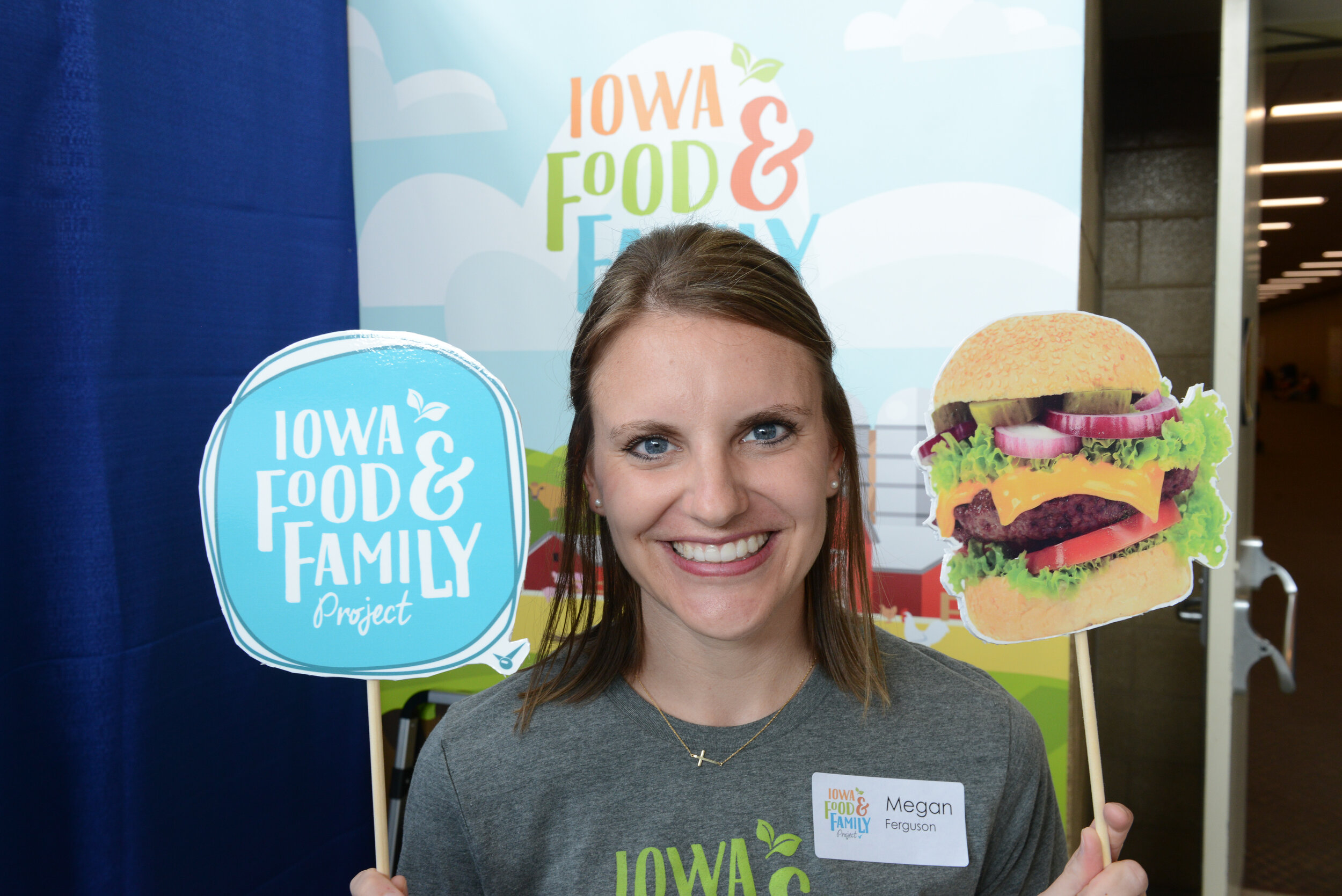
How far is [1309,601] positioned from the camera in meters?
6.05

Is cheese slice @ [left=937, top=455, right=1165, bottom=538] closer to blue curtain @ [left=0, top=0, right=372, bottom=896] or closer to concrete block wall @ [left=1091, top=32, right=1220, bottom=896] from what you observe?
blue curtain @ [left=0, top=0, right=372, bottom=896]

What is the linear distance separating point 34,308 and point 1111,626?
9.33ft

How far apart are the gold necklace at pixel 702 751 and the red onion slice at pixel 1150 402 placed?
0.44 meters

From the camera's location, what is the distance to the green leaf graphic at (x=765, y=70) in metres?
1.79

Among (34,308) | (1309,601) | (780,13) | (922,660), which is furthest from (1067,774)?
(1309,601)

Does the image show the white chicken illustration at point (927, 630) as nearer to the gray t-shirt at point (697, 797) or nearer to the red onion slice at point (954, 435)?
the gray t-shirt at point (697, 797)

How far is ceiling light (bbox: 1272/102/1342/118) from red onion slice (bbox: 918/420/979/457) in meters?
3.67

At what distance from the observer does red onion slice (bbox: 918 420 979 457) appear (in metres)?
0.96

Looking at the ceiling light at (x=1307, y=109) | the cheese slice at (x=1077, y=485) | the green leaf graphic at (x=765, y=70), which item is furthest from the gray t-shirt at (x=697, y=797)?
the ceiling light at (x=1307, y=109)

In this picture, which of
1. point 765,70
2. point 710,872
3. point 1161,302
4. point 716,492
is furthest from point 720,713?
point 1161,302

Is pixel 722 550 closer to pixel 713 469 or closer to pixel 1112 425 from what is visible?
pixel 713 469

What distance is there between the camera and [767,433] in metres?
0.97

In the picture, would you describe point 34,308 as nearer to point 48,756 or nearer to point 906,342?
point 48,756

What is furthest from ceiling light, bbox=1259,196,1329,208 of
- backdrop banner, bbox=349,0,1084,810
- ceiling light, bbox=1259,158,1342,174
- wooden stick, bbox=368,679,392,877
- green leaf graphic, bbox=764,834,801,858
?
wooden stick, bbox=368,679,392,877
